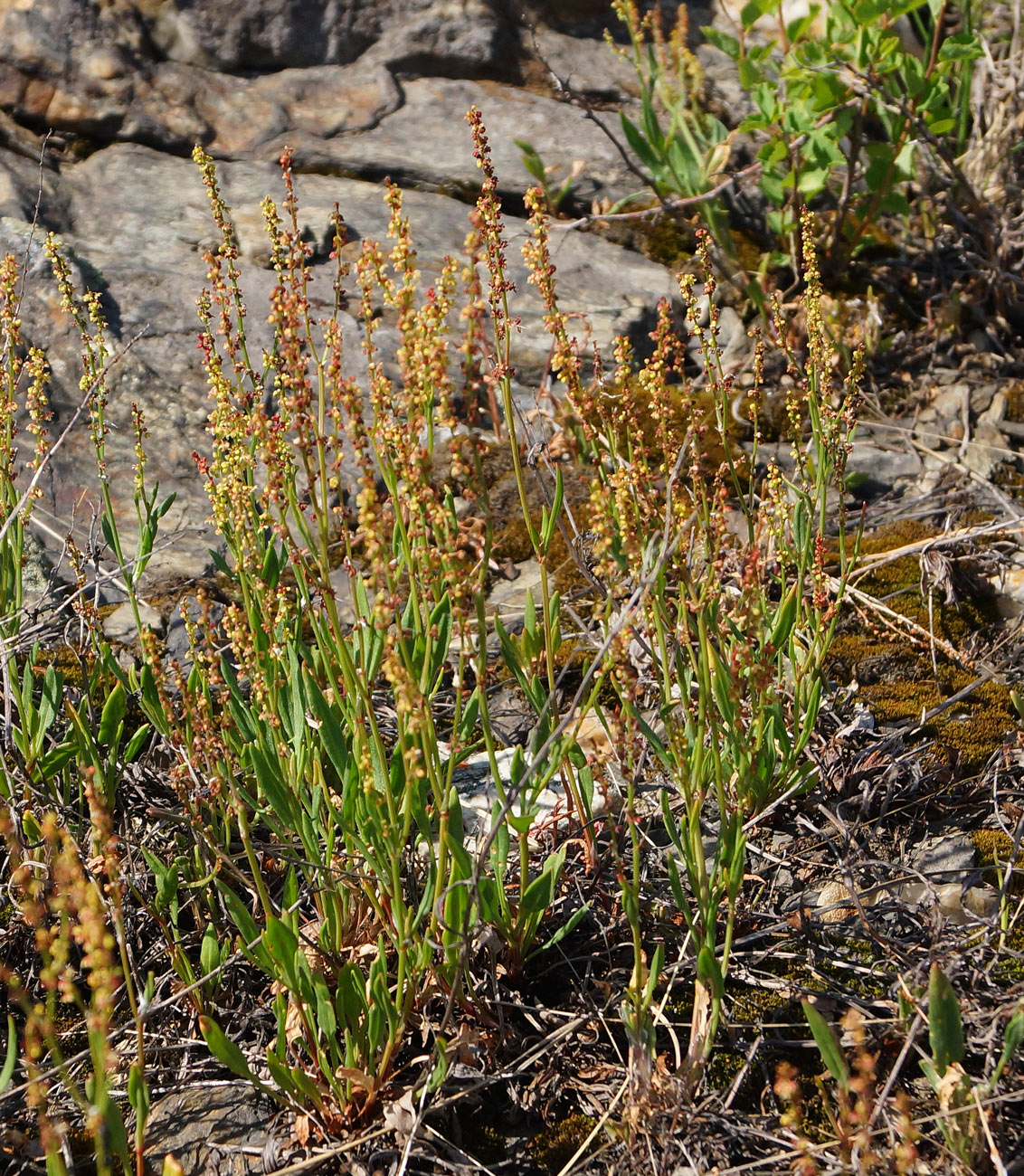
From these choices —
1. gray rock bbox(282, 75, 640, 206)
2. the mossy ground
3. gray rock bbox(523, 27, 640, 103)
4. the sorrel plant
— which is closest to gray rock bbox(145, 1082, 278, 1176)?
the sorrel plant

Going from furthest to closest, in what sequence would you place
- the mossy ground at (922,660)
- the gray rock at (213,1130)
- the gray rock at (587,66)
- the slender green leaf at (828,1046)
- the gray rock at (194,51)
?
1. the gray rock at (587,66)
2. the gray rock at (194,51)
3. the mossy ground at (922,660)
4. the gray rock at (213,1130)
5. the slender green leaf at (828,1046)

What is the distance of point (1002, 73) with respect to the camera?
5418 millimetres

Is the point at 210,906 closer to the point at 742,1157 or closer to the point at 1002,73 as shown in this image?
the point at 742,1157

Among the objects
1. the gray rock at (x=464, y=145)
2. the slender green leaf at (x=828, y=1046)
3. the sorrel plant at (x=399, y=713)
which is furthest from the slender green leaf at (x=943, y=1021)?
the gray rock at (x=464, y=145)

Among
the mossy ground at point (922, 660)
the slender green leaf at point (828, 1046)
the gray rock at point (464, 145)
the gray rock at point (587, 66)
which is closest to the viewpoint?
the slender green leaf at point (828, 1046)

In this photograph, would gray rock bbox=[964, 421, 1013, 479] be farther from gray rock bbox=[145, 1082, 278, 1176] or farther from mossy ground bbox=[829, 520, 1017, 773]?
gray rock bbox=[145, 1082, 278, 1176]

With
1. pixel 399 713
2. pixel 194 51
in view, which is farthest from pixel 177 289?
pixel 399 713

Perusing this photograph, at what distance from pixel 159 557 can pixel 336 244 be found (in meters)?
1.97

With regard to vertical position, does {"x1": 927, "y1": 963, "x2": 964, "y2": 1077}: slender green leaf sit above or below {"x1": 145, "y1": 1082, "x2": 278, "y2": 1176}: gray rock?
above

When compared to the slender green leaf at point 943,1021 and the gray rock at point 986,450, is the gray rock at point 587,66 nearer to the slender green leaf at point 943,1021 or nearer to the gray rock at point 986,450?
the gray rock at point 986,450

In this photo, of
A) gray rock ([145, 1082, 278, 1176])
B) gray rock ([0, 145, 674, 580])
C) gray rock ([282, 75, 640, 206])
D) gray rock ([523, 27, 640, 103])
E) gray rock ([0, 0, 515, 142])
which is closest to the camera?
gray rock ([145, 1082, 278, 1176])

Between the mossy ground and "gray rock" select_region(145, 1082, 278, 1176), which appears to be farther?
the mossy ground

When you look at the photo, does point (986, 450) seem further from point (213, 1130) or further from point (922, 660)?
point (213, 1130)

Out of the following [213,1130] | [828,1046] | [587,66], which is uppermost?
[587,66]
